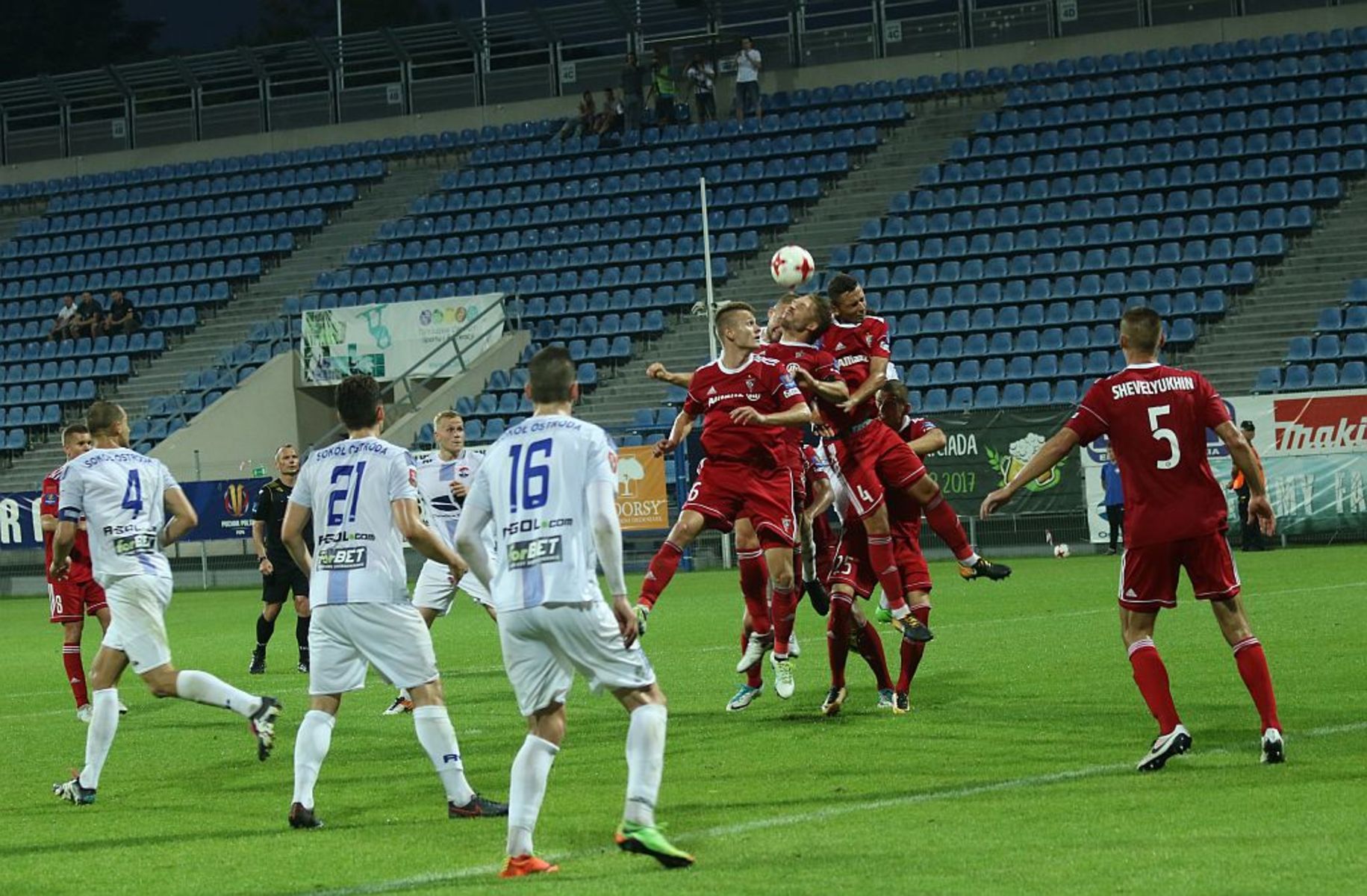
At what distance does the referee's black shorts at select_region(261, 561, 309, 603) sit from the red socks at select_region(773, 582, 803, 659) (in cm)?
644

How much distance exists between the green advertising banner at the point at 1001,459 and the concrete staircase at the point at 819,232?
6678mm

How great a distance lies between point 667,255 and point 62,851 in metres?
29.9

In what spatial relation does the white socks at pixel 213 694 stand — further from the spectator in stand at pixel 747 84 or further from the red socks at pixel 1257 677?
the spectator in stand at pixel 747 84

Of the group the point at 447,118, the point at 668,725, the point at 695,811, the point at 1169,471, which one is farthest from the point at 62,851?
the point at 447,118

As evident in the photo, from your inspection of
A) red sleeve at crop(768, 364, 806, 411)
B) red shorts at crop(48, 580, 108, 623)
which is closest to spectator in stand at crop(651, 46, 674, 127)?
red shorts at crop(48, 580, 108, 623)

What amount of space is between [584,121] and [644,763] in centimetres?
3675

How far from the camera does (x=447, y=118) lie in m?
46.1

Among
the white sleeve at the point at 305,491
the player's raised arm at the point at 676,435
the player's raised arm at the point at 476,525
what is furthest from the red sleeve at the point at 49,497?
the player's raised arm at the point at 476,525

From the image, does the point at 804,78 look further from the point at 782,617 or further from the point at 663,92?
the point at 782,617

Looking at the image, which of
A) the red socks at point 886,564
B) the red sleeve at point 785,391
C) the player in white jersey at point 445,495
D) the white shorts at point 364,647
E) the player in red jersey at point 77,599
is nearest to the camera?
the white shorts at point 364,647

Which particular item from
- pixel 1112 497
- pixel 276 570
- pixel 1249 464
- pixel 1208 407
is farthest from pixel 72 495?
pixel 1112 497

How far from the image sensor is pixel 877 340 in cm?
1190

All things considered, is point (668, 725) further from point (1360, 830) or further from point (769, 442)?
point (1360, 830)

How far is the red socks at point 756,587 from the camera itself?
12102 millimetres
